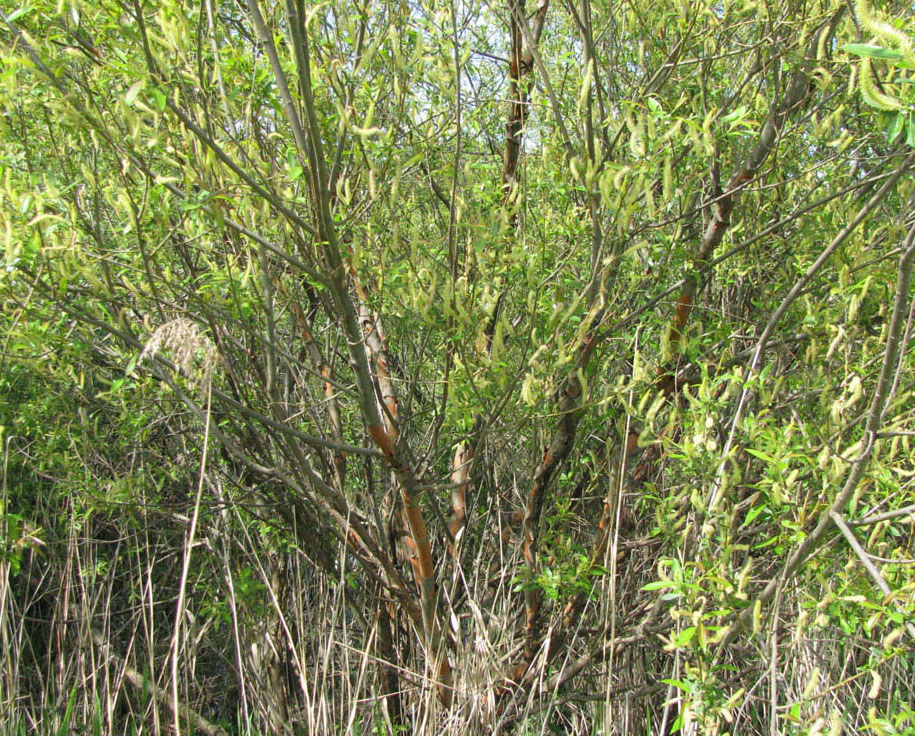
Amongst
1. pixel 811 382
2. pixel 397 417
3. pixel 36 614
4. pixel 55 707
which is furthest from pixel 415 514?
pixel 36 614

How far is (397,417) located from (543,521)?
64cm

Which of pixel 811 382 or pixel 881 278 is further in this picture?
pixel 811 382

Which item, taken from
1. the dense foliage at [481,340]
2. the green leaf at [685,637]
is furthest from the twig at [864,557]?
the green leaf at [685,637]

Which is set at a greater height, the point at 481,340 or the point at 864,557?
the point at 481,340

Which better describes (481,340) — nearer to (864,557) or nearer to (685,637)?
(685,637)

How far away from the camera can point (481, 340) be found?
90.3 inches

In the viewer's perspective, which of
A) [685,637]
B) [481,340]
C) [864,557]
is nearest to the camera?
[864,557]

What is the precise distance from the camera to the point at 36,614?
3.71 m

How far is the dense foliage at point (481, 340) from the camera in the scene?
174 centimetres

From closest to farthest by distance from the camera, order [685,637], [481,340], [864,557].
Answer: [864,557]
[685,637]
[481,340]

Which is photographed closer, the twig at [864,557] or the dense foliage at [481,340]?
the twig at [864,557]

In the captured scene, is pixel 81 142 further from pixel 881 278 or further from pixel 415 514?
pixel 881 278

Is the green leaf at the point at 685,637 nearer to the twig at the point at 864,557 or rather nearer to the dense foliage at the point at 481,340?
the dense foliage at the point at 481,340

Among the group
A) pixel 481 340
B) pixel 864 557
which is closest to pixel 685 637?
pixel 864 557
